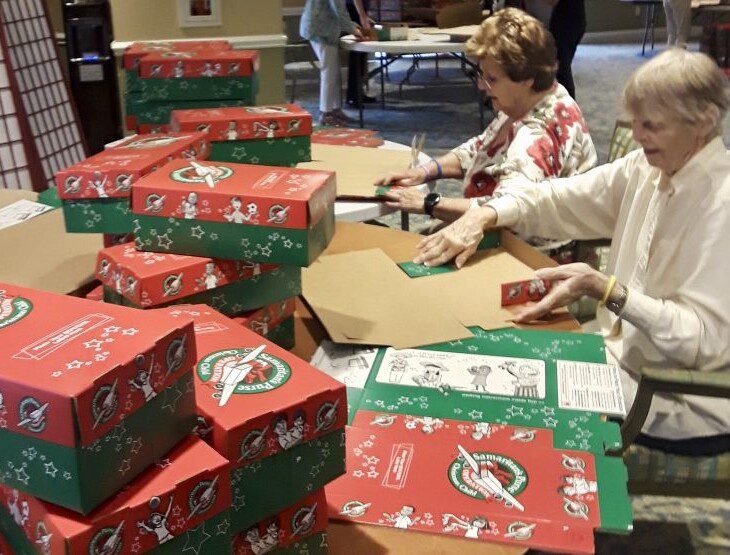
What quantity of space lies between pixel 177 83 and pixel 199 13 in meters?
1.52

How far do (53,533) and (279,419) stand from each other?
0.28 meters

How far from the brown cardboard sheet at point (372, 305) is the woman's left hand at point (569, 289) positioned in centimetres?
17

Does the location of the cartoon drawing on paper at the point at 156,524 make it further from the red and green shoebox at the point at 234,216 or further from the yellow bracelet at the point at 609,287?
the yellow bracelet at the point at 609,287

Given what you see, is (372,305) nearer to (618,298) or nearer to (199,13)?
(618,298)

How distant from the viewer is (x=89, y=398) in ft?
2.58

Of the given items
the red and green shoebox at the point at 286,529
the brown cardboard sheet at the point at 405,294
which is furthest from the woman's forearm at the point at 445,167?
the red and green shoebox at the point at 286,529

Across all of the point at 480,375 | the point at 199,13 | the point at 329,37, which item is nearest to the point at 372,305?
the point at 480,375

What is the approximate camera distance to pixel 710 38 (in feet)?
26.5

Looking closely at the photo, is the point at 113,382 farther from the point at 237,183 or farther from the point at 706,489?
the point at 706,489

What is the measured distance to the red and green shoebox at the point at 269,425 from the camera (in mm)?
965

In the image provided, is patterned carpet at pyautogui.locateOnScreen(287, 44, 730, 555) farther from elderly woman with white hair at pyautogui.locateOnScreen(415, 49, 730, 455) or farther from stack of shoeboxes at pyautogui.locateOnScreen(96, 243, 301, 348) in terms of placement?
stack of shoeboxes at pyautogui.locateOnScreen(96, 243, 301, 348)

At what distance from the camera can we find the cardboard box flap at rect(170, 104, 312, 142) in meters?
2.01

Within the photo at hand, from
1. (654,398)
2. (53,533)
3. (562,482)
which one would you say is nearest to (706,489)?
(654,398)

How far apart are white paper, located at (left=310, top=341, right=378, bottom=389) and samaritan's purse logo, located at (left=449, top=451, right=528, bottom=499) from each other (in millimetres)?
288
